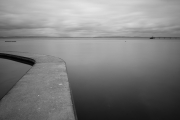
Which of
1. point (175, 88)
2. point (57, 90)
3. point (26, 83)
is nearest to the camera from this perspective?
point (57, 90)

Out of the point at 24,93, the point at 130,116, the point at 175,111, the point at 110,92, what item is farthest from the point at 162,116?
the point at 24,93

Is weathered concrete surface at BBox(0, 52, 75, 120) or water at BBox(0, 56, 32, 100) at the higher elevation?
weathered concrete surface at BBox(0, 52, 75, 120)

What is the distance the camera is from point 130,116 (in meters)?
4.31

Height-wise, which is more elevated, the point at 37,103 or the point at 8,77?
the point at 37,103

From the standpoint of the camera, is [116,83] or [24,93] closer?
[24,93]

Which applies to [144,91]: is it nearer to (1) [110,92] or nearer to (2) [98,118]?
(1) [110,92]

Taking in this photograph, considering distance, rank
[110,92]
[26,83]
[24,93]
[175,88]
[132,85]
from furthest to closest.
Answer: [132,85], [175,88], [110,92], [26,83], [24,93]

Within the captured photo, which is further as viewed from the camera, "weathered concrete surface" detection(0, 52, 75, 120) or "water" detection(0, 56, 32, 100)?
"water" detection(0, 56, 32, 100)

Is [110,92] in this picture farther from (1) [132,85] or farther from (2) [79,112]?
(2) [79,112]

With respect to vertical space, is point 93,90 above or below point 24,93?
below

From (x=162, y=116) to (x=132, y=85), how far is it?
9.36ft

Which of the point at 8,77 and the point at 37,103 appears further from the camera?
the point at 8,77

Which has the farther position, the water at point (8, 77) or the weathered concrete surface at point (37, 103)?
the water at point (8, 77)

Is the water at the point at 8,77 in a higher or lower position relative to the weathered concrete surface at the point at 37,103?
lower
